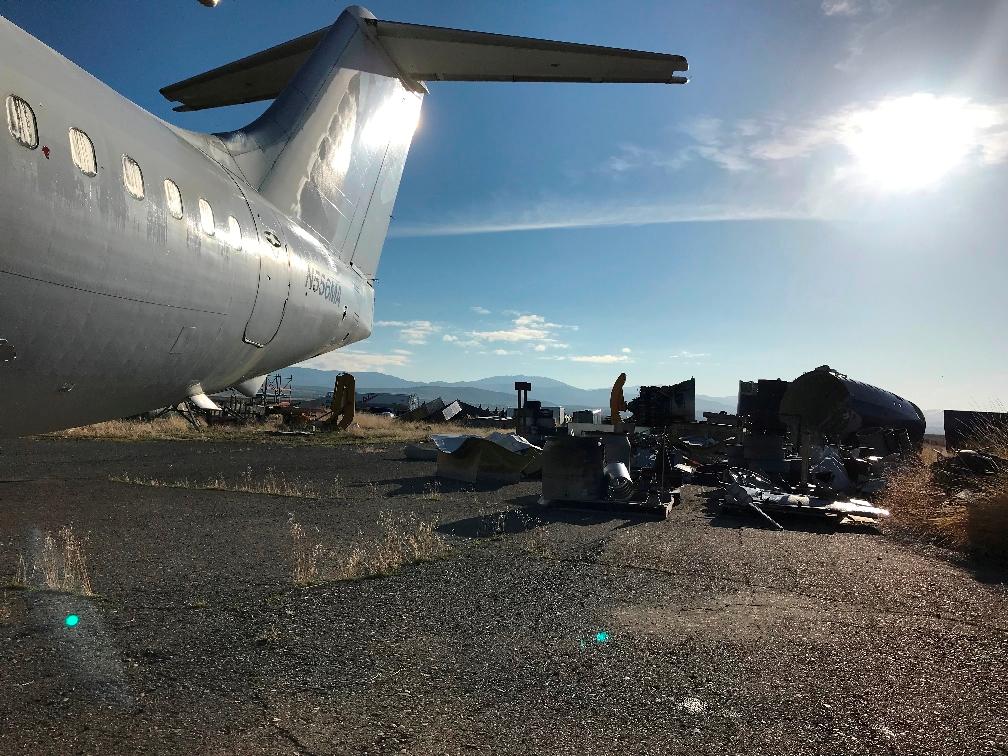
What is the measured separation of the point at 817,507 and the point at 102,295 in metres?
8.79

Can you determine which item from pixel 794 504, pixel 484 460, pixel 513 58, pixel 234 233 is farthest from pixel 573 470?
pixel 234 233

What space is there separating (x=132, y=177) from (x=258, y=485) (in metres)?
8.44

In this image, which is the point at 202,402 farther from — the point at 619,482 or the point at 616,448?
the point at 616,448

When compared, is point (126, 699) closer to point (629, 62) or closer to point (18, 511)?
point (18, 511)

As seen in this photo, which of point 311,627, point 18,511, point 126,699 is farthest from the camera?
point 18,511

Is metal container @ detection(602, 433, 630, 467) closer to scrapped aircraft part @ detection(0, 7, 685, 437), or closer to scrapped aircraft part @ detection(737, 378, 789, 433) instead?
scrapped aircraft part @ detection(737, 378, 789, 433)

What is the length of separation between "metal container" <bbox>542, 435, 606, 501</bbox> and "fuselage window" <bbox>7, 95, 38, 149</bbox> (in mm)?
7535

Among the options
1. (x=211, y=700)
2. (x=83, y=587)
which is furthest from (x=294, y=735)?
(x=83, y=587)

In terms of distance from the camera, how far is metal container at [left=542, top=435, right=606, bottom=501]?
9648mm

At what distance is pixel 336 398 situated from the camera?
30.7m

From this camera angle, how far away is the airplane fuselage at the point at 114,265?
3.40 m

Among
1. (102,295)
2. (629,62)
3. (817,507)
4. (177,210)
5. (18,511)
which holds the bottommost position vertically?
(18,511)

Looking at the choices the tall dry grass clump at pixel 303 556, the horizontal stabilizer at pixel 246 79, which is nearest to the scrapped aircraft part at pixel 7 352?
the tall dry grass clump at pixel 303 556

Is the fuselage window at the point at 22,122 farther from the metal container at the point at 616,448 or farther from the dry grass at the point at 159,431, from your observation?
the dry grass at the point at 159,431
